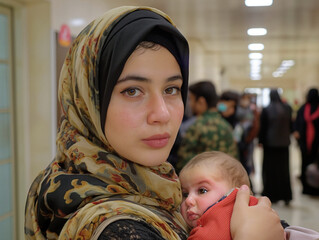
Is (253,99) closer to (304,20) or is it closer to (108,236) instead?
(304,20)

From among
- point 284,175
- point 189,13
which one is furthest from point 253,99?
point 189,13

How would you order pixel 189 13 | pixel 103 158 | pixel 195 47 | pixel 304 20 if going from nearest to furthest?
pixel 103 158 → pixel 189 13 → pixel 304 20 → pixel 195 47

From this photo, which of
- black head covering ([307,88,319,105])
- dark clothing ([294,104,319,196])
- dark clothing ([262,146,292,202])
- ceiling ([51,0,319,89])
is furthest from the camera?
dark clothing ([294,104,319,196])

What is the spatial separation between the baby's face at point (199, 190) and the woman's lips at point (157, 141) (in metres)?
0.30

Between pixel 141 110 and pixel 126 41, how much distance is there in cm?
15

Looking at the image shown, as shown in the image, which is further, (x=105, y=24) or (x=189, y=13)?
(x=189, y=13)

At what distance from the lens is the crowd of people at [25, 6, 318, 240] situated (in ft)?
2.48

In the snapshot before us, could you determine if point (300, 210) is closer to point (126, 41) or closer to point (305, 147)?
point (305, 147)

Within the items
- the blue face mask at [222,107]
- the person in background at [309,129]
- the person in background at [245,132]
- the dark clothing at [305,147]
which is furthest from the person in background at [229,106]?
the dark clothing at [305,147]

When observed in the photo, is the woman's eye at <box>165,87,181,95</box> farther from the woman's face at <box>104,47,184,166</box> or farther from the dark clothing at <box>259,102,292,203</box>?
the dark clothing at <box>259,102,292,203</box>

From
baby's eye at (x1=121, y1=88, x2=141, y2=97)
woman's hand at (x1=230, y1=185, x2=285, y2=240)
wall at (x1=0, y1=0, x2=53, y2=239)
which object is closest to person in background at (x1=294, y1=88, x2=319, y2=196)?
wall at (x1=0, y1=0, x2=53, y2=239)

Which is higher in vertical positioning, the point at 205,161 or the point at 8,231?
the point at 205,161

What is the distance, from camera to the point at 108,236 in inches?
26.7

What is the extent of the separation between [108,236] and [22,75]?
2421 millimetres
